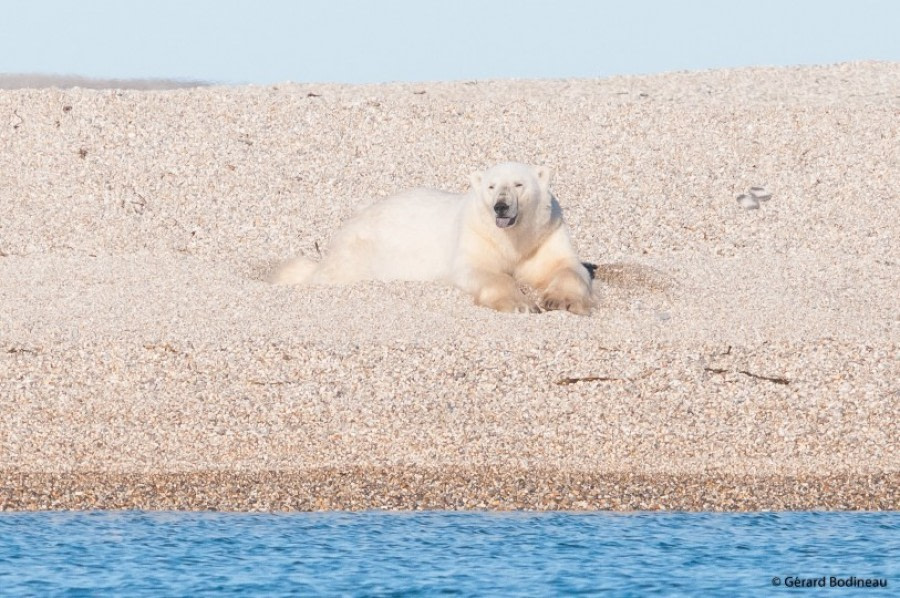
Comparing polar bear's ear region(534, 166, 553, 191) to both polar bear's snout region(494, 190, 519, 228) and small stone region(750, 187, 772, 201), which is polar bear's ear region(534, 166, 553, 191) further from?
small stone region(750, 187, 772, 201)

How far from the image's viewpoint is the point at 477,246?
33.6ft

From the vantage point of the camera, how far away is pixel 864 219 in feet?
44.1

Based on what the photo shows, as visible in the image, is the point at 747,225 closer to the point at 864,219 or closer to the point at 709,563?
the point at 864,219

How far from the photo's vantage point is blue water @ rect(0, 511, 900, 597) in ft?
18.1

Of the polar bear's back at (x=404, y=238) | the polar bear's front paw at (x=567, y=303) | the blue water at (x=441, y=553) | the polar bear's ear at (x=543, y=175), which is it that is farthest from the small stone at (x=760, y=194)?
the blue water at (x=441, y=553)

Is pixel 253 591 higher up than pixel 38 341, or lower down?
lower down

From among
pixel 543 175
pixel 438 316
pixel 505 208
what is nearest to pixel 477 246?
pixel 505 208

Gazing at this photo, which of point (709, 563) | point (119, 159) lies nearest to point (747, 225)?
point (119, 159)

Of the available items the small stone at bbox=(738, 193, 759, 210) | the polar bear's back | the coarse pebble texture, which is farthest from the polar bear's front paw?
the small stone at bbox=(738, 193, 759, 210)

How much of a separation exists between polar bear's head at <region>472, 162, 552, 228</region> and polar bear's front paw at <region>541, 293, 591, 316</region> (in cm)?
57

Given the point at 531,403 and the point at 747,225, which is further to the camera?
the point at 747,225

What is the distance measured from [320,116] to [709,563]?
10386mm

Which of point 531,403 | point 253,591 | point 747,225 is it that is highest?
point 747,225

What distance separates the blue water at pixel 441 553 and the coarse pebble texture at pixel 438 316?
0.93ft
